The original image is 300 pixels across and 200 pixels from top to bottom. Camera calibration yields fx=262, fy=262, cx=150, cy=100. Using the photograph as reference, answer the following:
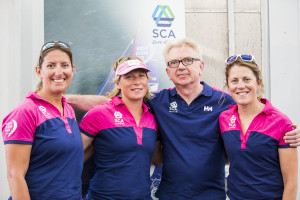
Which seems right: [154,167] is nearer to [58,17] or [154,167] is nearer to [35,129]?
[35,129]

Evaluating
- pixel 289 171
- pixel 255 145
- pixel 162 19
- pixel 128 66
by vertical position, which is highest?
pixel 162 19

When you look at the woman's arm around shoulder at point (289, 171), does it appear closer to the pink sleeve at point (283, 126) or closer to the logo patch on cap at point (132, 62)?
the pink sleeve at point (283, 126)

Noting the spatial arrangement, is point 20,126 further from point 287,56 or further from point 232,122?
point 287,56

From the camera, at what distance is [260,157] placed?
5.73 feet

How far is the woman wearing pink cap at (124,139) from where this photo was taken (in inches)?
76.8

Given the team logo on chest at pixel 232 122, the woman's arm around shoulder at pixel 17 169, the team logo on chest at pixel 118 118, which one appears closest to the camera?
the woman's arm around shoulder at pixel 17 169

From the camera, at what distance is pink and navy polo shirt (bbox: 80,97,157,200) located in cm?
194

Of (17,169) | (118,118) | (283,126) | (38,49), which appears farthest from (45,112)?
(283,126)

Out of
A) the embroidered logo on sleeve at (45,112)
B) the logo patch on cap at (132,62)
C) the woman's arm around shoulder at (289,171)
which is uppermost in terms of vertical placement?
the logo patch on cap at (132,62)

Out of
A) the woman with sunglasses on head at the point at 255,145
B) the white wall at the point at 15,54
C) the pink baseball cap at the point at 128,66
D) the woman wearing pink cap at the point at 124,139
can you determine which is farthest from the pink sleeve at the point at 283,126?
the white wall at the point at 15,54

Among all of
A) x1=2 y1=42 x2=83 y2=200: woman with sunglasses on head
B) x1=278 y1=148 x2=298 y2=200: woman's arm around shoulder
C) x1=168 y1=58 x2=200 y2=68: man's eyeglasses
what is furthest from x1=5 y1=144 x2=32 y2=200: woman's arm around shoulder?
x1=278 y1=148 x2=298 y2=200: woman's arm around shoulder

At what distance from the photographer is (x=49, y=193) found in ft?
5.11

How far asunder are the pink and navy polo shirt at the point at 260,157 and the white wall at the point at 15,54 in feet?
6.31

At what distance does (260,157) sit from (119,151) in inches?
39.1
